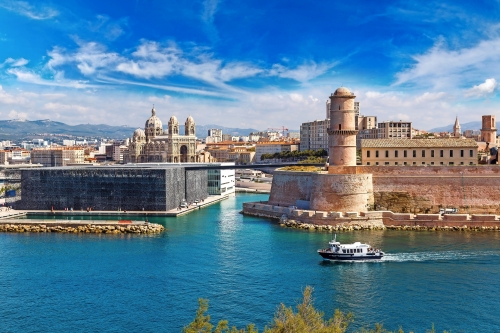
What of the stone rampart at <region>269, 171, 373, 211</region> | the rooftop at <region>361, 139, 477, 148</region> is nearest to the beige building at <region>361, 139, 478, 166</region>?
the rooftop at <region>361, 139, 477, 148</region>

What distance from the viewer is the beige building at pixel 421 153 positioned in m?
43.0

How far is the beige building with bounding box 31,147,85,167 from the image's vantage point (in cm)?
13762

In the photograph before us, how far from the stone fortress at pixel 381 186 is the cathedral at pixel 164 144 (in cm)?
6520

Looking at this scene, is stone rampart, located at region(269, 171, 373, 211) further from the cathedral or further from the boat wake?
the cathedral

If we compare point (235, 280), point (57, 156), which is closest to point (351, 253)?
point (235, 280)

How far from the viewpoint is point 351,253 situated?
2811 cm

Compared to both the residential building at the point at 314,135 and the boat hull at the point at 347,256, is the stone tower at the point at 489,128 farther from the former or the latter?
the boat hull at the point at 347,256

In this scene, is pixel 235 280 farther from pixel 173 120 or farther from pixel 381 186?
pixel 173 120

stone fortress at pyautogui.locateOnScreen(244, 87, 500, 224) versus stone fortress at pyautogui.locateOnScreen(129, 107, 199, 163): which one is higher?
stone fortress at pyautogui.locateOnScreen(129, 107, 199, 163)

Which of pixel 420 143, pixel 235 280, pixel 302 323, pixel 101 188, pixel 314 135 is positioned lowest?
pixel 235 280

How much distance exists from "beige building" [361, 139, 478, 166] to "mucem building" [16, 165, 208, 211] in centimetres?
1622

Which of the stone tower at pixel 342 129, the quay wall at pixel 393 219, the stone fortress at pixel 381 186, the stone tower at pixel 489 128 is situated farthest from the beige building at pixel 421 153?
the stone tower at pixel 489 128

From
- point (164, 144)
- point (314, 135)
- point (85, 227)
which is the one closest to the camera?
point (85, 227)

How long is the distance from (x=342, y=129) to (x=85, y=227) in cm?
1929
